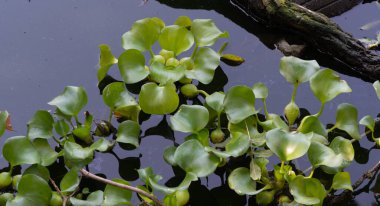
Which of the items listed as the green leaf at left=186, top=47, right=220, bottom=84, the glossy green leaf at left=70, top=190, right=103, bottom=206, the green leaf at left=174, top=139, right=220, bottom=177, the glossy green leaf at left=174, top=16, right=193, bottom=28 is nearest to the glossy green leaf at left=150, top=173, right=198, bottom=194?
the green leaf at left=174, top=139, right=220, bottom=177

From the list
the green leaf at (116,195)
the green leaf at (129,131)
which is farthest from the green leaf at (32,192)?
the green leaf at (129,131)

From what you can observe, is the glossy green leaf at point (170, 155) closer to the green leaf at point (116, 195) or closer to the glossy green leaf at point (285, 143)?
the green leaf at point (116, 195)

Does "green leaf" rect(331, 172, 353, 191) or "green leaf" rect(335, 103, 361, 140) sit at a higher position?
"green leaf" rect(335, 103, 361, 140)

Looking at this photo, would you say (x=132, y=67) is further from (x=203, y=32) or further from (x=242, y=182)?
(x=242, y=182)

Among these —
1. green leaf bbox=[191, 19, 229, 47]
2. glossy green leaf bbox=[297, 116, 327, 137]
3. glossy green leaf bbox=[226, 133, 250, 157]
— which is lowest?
glossy green leaf bbox=[297, 116, 327, 137]

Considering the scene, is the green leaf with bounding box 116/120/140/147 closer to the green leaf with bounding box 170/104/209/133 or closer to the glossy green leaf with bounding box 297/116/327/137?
the green leaf with bounding box 170/104/209/133

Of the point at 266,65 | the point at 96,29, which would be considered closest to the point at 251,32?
the point at 266,65

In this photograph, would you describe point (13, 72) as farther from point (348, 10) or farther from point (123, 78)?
point (348, 10)
